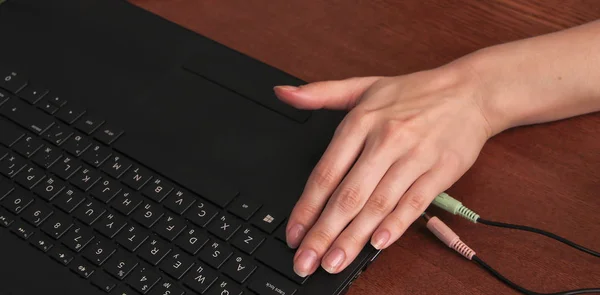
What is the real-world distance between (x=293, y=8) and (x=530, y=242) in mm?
429

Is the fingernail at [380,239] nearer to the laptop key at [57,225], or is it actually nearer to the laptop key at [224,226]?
the laptop key at [224,226]

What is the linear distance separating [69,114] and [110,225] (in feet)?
0.54

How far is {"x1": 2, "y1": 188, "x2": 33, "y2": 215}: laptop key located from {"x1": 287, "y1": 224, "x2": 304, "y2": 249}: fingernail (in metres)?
0.26

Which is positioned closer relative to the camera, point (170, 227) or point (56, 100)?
point (170, 227)

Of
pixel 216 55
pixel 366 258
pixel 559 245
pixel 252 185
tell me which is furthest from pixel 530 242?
pixel 216 55

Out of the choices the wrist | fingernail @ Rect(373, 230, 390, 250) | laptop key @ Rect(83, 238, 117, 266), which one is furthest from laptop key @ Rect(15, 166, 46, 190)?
the wrist

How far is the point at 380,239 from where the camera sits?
0.66m

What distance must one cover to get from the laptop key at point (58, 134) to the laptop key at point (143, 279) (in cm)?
19

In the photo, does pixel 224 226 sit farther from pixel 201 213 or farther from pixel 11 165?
pixel 11 165

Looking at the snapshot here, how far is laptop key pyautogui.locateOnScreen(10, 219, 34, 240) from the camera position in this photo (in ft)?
2.25

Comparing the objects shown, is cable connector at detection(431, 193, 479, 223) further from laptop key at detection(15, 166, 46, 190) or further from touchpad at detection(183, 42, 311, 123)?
laptop key at detection(15, 166, 46, 190)

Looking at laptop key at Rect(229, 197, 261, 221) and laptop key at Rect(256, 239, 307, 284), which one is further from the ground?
laptop key at Rect(229, 197, 261, 221)

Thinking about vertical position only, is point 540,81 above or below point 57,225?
above

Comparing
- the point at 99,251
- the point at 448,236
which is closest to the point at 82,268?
the point at 99,251
